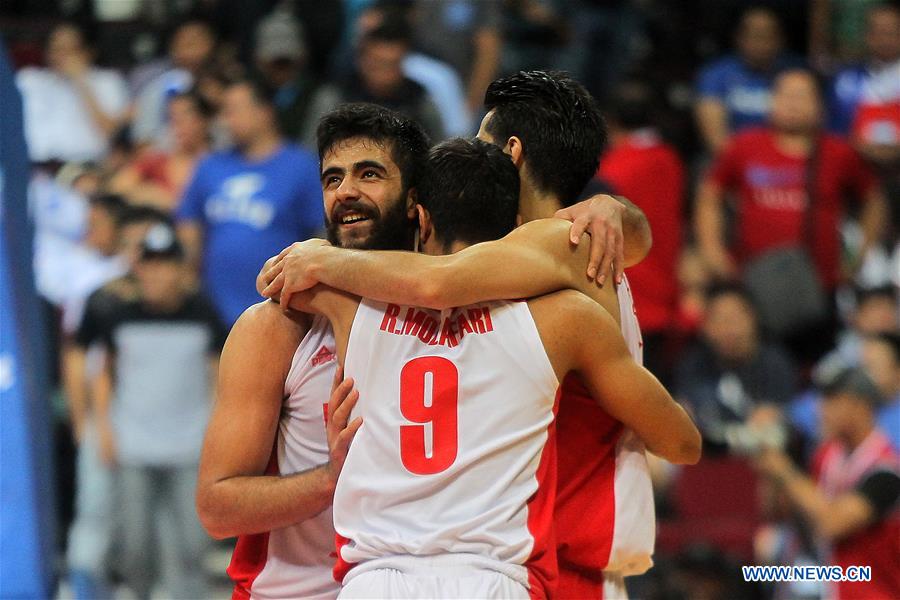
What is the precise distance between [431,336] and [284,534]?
825mm

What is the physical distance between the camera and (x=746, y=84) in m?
9.70

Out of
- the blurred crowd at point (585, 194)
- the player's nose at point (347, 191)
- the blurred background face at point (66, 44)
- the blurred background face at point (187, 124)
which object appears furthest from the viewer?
the blurred background face at point (66, 44)

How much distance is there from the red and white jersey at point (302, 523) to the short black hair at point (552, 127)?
736 millimetres

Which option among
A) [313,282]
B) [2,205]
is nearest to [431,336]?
[313,282]

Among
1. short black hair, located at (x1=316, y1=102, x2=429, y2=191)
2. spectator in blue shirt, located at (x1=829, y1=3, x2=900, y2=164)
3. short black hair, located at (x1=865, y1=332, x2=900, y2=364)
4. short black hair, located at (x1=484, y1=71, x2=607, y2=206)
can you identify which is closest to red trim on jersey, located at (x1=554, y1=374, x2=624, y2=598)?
short black hair, located at (x1=484, y1=71, x2=607, y2=206)

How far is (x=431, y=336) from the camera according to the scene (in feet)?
11.6

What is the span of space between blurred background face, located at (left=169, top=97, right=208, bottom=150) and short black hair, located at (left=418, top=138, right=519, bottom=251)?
19.5 feet

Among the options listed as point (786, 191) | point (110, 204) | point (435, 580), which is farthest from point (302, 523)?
point (110, 204)

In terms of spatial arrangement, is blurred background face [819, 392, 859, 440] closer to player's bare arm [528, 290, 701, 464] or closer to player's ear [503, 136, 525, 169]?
player's bare arm [528, 290, 701, 464]

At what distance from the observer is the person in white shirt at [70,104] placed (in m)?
10.7

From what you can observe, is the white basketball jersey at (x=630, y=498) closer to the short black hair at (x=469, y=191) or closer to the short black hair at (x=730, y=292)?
the short black hair at (x=469, y=191)

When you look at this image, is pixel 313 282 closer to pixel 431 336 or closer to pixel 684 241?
pixel 431 336

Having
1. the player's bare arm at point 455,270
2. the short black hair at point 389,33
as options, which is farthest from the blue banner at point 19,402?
the short black hair at point 389,33

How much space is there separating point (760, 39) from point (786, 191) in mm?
1487
